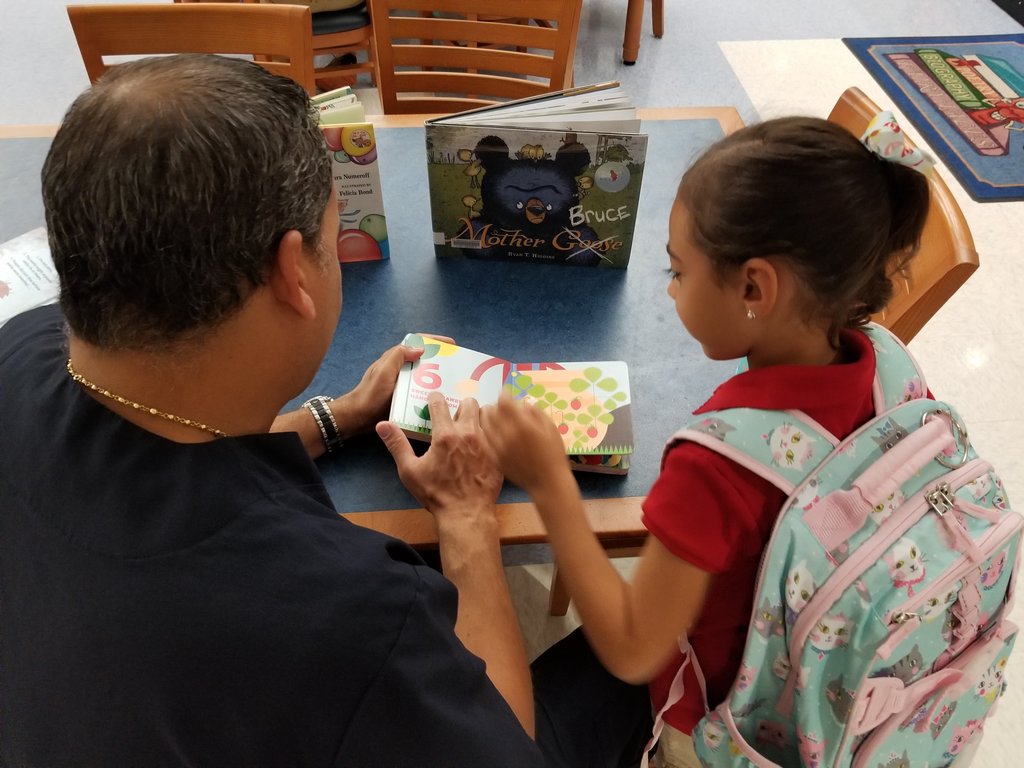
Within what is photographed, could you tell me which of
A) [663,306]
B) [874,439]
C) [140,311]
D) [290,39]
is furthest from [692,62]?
[140,311]

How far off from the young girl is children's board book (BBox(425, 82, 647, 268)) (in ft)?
1.21

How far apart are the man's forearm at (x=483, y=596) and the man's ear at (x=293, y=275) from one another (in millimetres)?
386

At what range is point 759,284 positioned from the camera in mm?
796

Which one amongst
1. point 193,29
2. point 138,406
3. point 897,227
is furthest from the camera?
point 193,29

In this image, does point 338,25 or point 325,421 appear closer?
point 325,421

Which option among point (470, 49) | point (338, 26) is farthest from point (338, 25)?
point (470, 49)

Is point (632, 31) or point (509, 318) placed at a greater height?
point (509, 318)

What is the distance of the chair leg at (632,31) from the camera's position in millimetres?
3404

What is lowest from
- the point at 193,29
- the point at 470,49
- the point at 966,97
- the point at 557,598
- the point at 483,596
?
the point at 557,598

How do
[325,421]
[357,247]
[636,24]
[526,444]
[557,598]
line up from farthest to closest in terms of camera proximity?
[636,24] < [557,598] < [357,247] < [325,421] < [526,444]

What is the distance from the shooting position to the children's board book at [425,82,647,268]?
1198 millimetres

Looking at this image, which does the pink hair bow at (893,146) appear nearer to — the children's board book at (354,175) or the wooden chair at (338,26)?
the children's board book at (354,175)

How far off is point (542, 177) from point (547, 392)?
0.37m

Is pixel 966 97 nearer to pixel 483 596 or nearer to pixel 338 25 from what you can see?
pixel 338 25
